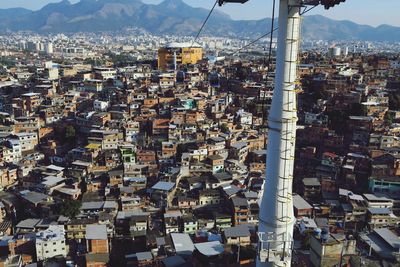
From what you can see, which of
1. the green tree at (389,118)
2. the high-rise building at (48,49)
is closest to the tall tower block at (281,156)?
the green tree at (389,118)

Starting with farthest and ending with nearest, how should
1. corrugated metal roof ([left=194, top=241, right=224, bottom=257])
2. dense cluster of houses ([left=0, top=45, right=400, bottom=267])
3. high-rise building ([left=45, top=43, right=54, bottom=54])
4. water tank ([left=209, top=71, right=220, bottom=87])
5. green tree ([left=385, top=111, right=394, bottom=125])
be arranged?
1. high-rise building ([left=45, top=43, right=54, bottom=54])
2. water tank ([left=209, top=71, right=220, bottom=87])
3. green tree ([left=385, top=111, right=394, bottom=125])
4. dense cluster of houses ([left=0, top=45, right=400, bottom=267])
5. corrugated metal roof ([left=194, top=241, right=224, bottom=257])

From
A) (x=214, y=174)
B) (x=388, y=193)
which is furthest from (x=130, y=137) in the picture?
(x=388, y=193)

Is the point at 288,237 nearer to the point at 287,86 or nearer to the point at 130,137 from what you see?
the point at 287,86

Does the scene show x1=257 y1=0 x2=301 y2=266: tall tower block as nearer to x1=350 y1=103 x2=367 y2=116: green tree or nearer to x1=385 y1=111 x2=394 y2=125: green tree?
x1=385 y1=111 x2=394 y2=125: green tree

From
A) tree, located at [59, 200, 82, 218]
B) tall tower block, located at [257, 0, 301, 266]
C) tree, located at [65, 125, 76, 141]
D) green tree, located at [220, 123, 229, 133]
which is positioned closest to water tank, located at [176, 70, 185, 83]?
green tree, located at [220, 123, 229, 133]

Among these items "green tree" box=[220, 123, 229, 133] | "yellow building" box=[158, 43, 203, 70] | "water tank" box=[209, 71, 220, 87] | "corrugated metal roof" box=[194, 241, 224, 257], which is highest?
"yellow building" box=[158, 43, 203, 70]

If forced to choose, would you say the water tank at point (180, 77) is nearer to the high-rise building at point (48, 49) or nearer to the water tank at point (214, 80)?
the water tank at point (214, 80)

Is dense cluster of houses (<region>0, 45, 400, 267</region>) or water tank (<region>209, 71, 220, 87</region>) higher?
water tank (<region>209, 71, 220, 87</region>)
